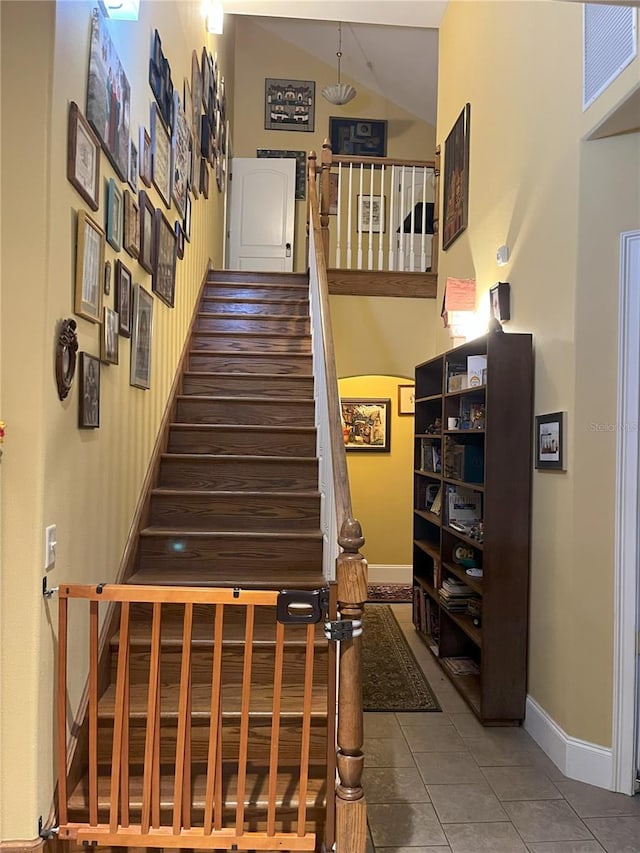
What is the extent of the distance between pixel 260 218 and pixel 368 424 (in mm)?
2620

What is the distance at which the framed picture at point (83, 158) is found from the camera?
201 cm

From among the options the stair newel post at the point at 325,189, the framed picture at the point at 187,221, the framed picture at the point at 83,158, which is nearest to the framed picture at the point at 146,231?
the framed picture at the point at 83,158

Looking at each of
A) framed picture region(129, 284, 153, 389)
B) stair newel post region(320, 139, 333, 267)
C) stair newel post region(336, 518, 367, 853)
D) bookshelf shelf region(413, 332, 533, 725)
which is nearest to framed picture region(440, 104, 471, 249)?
stair newel post region(320, 139, 333, 267)

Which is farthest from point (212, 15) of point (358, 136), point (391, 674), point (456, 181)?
point (391, 674)

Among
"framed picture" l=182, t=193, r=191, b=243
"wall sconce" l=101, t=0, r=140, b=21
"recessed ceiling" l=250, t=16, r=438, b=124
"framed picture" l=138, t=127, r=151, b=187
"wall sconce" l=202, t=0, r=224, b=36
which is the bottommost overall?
"framed picture" l=138, t=127, r=151, b=187

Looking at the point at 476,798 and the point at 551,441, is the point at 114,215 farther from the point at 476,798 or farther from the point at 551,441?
the point at 476,798

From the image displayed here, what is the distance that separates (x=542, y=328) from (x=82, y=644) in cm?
246

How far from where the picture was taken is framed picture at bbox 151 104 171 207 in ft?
10.4

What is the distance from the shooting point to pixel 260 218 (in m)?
7.18

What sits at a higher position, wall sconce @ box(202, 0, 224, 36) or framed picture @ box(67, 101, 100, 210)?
wall sconce @ box(202, 0, 224, 36)

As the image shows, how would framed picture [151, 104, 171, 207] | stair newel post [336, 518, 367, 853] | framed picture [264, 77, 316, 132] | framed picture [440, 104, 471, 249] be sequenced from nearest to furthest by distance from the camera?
stair newel post [336, 518, 367, 853]
framed picture [151, 104, 171, 207]
framed picture [440, 104, 471, 249]
framed picture [264, 77, 316, 132]

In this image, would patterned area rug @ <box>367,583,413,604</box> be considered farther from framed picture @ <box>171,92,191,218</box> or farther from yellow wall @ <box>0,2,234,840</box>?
yellow wall @ <box>0,2,234,840</box>

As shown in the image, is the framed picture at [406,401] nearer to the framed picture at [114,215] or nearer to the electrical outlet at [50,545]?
the framed picture at [114,215]

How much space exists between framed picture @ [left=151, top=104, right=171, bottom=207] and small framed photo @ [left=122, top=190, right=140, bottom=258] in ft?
1.58
